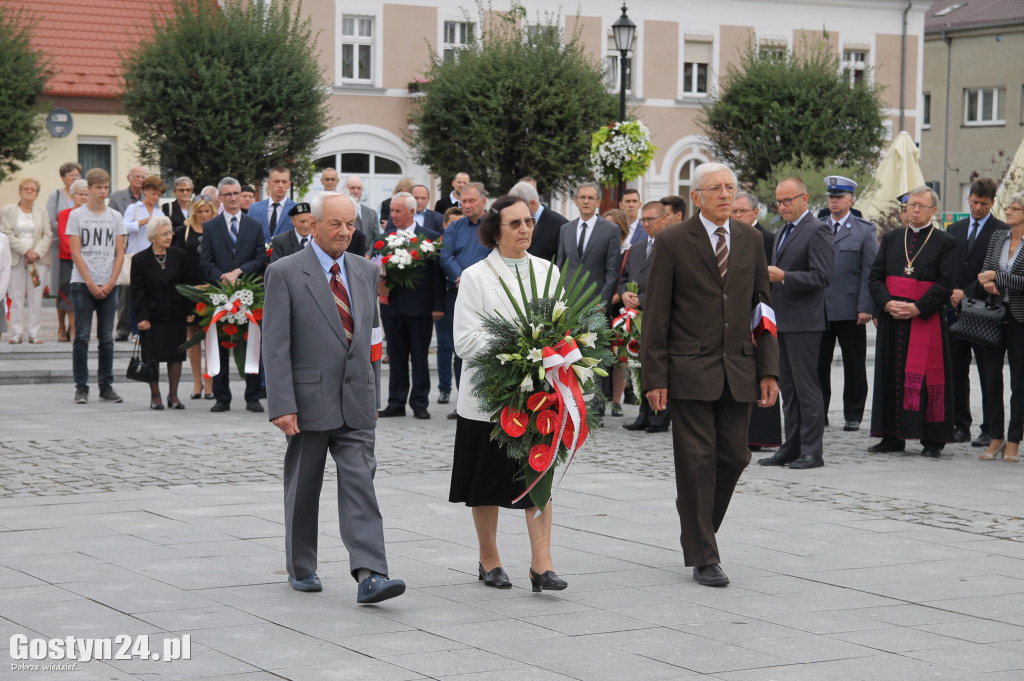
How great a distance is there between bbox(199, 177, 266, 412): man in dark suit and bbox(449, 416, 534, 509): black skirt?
7509 mm

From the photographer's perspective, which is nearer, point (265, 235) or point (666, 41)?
point (265, 235)

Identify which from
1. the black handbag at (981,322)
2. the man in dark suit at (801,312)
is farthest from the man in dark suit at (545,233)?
the black handbag at (981,322)

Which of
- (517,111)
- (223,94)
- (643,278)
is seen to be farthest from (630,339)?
(517,111)

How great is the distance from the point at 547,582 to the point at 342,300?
5.42 ft

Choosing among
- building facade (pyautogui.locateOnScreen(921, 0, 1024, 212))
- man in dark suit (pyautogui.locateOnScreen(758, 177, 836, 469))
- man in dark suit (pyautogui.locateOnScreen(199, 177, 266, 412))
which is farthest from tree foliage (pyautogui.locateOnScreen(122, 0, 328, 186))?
building facade (pyautogui.locateOnScreen(921, 0, 1024, 212))

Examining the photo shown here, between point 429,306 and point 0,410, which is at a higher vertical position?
point 429,306

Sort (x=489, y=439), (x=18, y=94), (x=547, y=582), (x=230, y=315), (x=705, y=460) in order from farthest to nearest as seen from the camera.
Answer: (x=18, y=94), (x=230, y=315), (x=705, y=460), (x=489, y=439), (x=547, y=582)

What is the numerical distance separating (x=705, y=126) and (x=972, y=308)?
3066 centimetres

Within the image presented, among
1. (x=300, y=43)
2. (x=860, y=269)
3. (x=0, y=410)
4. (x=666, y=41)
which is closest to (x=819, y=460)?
(x=860, y=269)

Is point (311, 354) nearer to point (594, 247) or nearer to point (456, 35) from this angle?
point (594, 247)

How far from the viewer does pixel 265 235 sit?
14625 millimetres

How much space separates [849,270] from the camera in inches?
525

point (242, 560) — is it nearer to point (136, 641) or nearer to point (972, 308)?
point (136, 641)

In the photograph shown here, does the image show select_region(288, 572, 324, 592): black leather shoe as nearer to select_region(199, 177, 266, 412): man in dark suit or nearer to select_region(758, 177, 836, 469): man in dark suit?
select_region(758, 177, 836, 469): man in dark suit
